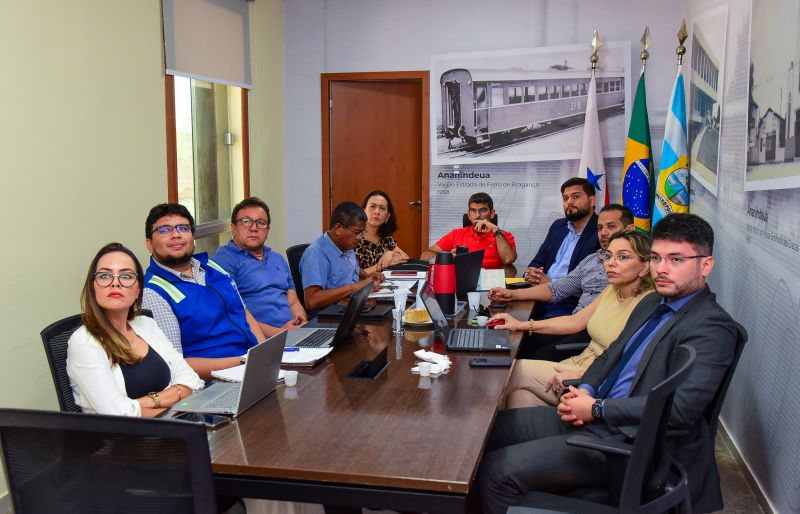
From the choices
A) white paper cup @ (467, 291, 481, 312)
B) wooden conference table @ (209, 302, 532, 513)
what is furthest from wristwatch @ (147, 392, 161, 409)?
white paper cup @ (467, 291, 481, 312)

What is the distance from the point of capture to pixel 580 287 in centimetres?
396

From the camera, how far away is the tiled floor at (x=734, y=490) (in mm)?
2939

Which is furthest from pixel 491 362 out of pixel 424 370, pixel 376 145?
pixel 376 145

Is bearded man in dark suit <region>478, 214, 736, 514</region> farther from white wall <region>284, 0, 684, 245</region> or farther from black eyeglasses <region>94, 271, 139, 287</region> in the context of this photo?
white wall <region>284, 0, 684, 245</region>

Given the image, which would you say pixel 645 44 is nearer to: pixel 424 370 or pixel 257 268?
pixel 257 268

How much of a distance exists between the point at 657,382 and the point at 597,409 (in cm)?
21

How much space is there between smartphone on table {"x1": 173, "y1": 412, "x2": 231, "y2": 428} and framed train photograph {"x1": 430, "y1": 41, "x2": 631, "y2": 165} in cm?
444

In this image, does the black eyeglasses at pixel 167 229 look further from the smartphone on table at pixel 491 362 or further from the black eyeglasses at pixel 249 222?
the smartphone on table at pixel 491 362

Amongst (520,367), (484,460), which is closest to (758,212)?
(520,367)

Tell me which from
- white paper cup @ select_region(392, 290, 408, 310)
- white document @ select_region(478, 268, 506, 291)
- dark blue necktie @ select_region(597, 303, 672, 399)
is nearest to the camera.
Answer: dark blue necktie @ select_region(597, 303, 672, 399)

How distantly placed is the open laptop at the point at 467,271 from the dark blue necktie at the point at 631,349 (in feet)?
4.23

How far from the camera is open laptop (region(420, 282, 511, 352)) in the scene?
2.80m

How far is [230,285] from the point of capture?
3.05 metres

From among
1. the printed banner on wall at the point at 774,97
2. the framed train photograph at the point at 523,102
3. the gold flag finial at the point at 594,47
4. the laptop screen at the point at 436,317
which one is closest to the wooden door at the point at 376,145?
the framed train photograph at the point at 523,102
